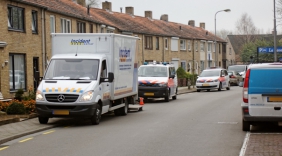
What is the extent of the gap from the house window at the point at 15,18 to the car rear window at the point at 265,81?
15.7 meters

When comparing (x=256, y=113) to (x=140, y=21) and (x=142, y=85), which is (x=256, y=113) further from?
(x=140, y=21)

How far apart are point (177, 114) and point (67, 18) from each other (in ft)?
54.0

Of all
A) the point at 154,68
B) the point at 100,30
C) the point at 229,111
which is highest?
the point at 100,30

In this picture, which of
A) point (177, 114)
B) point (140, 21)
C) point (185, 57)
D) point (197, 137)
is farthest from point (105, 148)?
point (185, 57)

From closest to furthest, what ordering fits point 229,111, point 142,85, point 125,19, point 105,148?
point 105,148 < point 229,111 < point 142,85 < point 125,19

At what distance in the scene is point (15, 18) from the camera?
2628cm

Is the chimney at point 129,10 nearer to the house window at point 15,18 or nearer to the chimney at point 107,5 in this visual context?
the chimney at point 107,5

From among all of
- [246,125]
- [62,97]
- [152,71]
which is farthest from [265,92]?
[152,71]

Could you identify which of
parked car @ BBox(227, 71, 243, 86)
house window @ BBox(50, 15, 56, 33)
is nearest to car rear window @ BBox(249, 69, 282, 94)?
house window @ BBox(50, 15, 56, 33)

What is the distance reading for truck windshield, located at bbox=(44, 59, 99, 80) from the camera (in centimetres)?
1611

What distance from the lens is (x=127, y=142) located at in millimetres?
12023

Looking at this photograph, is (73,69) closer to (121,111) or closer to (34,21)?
(121,111)

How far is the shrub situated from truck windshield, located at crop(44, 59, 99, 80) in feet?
6.79

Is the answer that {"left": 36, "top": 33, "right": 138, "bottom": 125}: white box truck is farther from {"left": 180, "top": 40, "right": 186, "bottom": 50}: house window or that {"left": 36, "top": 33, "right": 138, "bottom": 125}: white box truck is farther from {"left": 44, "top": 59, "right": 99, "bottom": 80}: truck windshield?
{"left": 180, "top": 40, "right": 186, "bottom": 50}: house window
